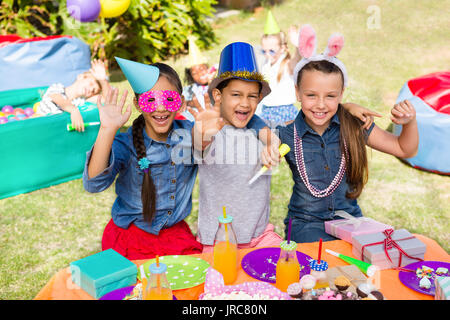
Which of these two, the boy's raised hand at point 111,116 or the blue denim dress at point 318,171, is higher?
the boy's raised hand at point 111,116

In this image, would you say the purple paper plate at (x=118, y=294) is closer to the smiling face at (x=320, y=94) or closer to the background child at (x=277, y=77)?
the smiling face at (x=320, y=94)

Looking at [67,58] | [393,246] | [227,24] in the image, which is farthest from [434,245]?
[227,24]

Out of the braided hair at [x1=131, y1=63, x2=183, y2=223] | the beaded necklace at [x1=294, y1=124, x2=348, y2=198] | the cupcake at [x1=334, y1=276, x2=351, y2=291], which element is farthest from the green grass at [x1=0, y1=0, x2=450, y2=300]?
the cupcake at [x1=334, y1=276, x2=351, y2=291]

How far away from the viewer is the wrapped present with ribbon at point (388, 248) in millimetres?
1847

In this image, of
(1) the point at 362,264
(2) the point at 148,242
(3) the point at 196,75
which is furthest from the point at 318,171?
(3) the point at 196,75

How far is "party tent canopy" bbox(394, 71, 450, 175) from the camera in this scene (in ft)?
15.1

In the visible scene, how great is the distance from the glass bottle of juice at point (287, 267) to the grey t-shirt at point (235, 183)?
79 centimetres

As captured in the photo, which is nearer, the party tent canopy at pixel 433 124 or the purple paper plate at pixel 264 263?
the purple paper plate at pixel 264 263

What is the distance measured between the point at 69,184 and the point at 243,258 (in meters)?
3.29

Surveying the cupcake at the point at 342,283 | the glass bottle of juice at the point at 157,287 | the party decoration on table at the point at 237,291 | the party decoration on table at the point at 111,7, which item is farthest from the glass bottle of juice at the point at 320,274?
the party decoration on table at the point at 111,7

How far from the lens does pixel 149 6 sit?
26.5 ft

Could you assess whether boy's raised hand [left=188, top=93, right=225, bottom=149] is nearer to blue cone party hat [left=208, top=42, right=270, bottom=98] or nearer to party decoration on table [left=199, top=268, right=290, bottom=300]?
blue cone party hat [left=208, top=42, right=270, bottom=98]

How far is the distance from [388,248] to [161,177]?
121 centimetres

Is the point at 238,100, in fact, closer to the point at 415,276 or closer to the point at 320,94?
the point at 320,94
